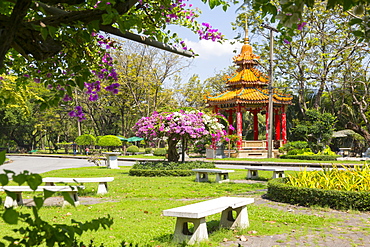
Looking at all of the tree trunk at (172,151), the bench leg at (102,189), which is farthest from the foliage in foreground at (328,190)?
the tree trunk at (172,151)

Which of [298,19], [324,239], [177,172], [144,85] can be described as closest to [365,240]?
[324,239]

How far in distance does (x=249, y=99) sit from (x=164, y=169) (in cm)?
1834

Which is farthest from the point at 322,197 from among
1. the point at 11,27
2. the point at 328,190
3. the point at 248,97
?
the point at 248,97

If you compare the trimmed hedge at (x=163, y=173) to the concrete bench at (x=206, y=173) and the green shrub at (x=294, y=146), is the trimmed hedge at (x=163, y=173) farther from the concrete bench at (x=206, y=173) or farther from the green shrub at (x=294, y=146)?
the green shrub at (x=294, y=146)

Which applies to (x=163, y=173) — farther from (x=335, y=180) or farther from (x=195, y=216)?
(x=195, y=216)

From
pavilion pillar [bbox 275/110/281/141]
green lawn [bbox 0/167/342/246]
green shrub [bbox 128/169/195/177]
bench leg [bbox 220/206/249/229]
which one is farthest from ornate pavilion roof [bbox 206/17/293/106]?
bench leg [bbox 220/206/249/229]

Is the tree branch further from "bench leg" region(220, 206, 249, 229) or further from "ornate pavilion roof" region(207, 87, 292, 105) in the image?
"ornate pavilion roof" region(207, 87, 292, 105)

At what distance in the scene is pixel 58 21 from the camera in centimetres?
297

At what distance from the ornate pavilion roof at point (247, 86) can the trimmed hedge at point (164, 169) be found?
1655 cm

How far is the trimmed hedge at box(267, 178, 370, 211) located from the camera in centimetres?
877

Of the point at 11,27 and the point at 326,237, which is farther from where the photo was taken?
the point at 326,237

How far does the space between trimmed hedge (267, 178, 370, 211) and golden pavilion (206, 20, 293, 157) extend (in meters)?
24.2

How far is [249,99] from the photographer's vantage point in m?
34.5

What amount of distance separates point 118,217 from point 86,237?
1.71 metres
